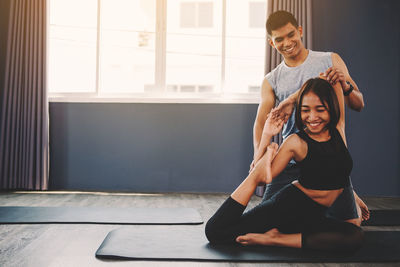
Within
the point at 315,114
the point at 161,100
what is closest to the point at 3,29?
the point at 161,100

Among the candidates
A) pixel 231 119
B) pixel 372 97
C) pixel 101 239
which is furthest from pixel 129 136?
pixel 372 97

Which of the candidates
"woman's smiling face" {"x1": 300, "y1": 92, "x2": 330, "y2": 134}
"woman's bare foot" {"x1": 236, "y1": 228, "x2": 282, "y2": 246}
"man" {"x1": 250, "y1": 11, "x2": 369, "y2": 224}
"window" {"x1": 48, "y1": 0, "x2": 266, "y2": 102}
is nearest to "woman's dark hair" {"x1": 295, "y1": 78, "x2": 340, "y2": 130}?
"woman's smiling face" {"x1": 300, "y1": 92, "x2": 330, "y2": 134}

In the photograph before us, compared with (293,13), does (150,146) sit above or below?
below

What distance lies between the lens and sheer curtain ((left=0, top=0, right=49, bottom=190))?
3.41m

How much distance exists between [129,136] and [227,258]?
2307 mm

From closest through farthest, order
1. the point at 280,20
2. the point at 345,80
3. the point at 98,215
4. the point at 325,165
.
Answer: the point at 325,165, the point at 345,80, the point at 280,20, the point at 98,215

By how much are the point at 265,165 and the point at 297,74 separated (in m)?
0.61

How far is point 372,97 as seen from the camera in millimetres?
3564

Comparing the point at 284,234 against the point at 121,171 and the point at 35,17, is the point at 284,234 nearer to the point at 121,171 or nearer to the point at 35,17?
the point at 121,171

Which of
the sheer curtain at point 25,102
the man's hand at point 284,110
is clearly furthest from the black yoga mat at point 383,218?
the sheer curtain at point 25,102

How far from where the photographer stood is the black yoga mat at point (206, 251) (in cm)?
149

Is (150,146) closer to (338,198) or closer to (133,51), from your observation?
(133,51)

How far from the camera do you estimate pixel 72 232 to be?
76.0 inches

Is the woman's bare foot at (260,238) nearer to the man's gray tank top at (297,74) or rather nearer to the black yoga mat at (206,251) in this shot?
the black yoga mat at (206,251)
